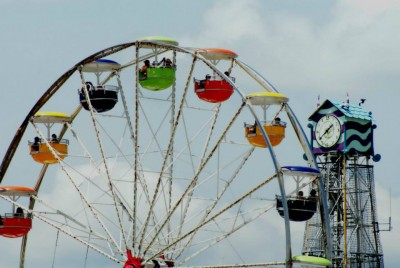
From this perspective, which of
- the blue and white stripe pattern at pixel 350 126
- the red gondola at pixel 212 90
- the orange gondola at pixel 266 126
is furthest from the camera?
the blue and white stripe pattern at pixel 350 126

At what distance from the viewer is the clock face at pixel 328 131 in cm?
11426

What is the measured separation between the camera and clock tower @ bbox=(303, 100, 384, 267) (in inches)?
4491

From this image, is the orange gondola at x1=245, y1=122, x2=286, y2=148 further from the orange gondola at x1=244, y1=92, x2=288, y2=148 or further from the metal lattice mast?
the metal lattice mast

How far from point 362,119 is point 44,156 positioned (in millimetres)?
50390

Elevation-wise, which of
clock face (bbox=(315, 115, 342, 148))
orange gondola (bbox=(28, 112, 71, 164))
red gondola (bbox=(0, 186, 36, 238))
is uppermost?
clock face (bbox=(315, 115, 342, 148))

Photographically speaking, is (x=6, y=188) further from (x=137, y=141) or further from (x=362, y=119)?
(x=362, y=119)

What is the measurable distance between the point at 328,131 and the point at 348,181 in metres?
4.21

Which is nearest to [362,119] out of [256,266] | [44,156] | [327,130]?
[327,130]

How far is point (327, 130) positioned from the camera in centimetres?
11525

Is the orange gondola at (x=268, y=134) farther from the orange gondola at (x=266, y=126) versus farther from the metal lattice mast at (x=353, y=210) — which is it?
the metal lattice mast at (x=353, y=210)

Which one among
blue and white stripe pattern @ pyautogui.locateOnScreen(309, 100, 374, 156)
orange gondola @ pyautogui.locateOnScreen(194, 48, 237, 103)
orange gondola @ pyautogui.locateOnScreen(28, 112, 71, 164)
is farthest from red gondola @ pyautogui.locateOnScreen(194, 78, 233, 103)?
blue and white stripe pattern @ pyautogui.locateOnScreen(309, 100, 374, 156)

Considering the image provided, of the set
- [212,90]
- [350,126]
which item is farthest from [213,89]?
[350,126]

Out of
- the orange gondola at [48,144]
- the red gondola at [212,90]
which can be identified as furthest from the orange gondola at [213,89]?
the orange gondola at [48,144]

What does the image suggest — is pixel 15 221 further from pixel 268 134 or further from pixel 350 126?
pixel 350 126
